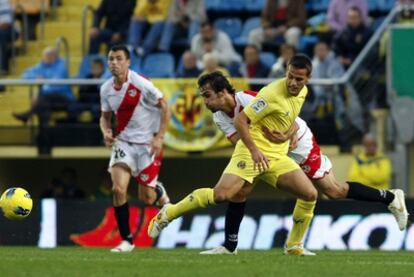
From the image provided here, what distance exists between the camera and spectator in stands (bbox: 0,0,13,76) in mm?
23281

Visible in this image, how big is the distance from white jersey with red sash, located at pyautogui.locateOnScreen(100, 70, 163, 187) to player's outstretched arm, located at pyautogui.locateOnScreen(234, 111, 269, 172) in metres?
2.91

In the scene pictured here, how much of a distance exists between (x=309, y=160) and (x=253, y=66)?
7155 millimetres

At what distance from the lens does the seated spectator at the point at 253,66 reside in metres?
20.9

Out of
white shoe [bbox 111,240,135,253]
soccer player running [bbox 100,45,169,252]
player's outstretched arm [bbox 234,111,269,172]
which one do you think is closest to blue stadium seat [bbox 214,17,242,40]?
soccer player running [bbox 100,45,169,252]

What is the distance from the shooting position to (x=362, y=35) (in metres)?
21.1

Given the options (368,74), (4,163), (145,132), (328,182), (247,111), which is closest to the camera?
(247,111)

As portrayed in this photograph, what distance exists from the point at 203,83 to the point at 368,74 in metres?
7.40

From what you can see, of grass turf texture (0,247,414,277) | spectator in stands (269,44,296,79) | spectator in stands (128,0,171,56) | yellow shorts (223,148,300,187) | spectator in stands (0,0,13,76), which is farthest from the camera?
spectator in stands (0,0,13,76)

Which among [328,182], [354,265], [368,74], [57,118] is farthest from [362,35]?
[354,265]

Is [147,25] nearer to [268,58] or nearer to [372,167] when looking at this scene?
[268,58]

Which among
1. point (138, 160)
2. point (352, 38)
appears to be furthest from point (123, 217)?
point (352, 38)

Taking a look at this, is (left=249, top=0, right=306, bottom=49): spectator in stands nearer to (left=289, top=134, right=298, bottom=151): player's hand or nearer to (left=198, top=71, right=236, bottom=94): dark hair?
(left=289, top=134, right=298, bottom=151): player's hand

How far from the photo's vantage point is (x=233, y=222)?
1352 cm

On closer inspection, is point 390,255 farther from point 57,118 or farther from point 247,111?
point 57,118
